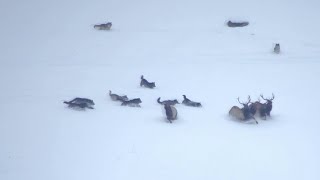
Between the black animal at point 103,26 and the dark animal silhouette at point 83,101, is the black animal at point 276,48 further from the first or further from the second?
the dark animal silhouette at point 83,101

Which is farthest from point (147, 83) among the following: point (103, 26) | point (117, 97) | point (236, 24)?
point (236, 24)

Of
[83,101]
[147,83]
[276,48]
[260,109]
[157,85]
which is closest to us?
[260,109]

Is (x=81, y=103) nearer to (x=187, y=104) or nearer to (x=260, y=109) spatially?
(x=187, y=104)

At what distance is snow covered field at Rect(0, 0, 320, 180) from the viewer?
24.8 ft

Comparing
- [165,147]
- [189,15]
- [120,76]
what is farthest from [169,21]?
[165,147]

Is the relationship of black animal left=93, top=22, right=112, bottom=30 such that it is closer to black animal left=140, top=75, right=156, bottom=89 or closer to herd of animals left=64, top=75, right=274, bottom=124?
black animal left=140, top=75, right=156, bottom=89

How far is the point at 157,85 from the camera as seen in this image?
1244 centimetres

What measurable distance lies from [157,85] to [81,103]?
3001mm

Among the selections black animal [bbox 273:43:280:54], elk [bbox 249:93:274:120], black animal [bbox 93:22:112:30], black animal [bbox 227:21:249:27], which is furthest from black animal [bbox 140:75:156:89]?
black animal [bbox 227:21:249:27]

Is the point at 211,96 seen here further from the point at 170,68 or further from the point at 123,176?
the point at 123,176

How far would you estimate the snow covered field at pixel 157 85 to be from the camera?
7566 millimetres

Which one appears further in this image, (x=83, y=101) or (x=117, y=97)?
(x=117, y=97)

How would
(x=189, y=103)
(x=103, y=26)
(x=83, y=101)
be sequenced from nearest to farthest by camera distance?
(x=83, y=101) < (x=189, y=103) < (x=103, y=26)

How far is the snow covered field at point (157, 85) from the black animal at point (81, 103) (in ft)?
0.60
